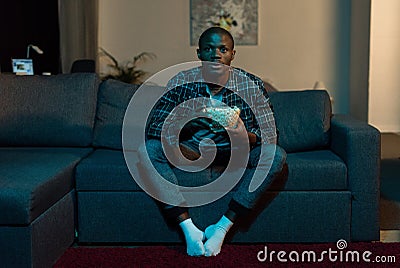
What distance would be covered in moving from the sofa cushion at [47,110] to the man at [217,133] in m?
0.67

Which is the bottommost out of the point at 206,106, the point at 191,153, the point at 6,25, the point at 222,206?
the point at 222,206

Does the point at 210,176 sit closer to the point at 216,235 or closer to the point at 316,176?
the point at 216,235

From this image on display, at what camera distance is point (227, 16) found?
7129mm

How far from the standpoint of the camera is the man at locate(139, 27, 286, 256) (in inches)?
104

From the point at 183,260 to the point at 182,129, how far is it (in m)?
0.63

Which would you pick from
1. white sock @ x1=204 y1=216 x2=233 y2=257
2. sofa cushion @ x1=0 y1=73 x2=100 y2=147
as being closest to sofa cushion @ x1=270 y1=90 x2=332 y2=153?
white sock @ x1=204 y1=216 x2=233 y2=257

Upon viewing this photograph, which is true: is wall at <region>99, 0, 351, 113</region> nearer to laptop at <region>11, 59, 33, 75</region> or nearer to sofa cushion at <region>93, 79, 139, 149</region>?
laptop at <region>11, 59, 33, 75</region>

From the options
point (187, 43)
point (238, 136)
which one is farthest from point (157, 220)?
point (187, 43)

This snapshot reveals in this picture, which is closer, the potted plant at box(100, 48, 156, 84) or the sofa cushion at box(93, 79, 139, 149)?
the sofa cushion at box(93, 79, 139, 149)

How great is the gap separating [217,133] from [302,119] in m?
0.65

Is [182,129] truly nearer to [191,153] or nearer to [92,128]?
[191,153]

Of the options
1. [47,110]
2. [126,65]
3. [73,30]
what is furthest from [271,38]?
[47,110]

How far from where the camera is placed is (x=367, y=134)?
112 inches

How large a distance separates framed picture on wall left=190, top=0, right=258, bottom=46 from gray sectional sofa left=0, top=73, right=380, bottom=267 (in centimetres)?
396
